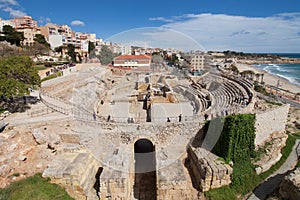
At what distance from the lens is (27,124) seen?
38.1 feet

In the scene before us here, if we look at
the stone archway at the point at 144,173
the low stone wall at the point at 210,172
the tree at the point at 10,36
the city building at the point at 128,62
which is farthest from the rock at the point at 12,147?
the city building at the point at 128,62

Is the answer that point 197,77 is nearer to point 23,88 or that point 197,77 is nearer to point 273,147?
point 273,147

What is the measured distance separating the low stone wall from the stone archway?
9.07 ft

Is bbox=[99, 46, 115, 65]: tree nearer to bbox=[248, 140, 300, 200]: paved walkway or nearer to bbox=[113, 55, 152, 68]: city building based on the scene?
bbox=[113, 55, 152, 68]: city building

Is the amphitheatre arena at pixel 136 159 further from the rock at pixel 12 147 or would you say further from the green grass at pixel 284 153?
the green grass at pixel 284 153

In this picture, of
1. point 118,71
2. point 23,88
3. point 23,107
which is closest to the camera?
point 23,88

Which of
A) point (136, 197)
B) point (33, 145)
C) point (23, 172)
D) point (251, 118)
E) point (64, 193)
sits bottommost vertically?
point (136, 197)

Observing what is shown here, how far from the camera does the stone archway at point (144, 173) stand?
1095 centimetres

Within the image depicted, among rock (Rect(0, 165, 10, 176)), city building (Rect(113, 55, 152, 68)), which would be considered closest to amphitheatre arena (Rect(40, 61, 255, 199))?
rock (Rect(0, 165, 10, 176))

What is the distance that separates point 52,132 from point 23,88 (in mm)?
3695

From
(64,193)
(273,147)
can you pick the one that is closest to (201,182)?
(273,147)

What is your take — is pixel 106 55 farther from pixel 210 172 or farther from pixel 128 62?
pixel 210 172

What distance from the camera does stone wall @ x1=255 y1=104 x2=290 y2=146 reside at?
12.0 metres

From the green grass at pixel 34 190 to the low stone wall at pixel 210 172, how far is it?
22.7 feet
